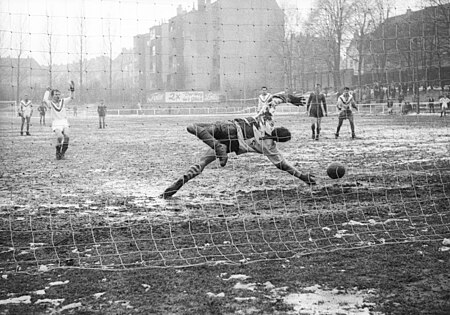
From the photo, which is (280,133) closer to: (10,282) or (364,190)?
(364,190)

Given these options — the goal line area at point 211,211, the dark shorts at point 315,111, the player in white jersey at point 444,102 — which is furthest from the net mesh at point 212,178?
the player in white jersey at point 444,102

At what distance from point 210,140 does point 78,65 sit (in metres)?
2.48

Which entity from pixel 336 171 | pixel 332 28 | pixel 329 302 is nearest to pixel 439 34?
pixel 332 28

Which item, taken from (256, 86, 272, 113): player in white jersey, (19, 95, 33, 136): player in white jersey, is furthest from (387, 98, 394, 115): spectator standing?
(19, 95, 33, 136): player in white jersey

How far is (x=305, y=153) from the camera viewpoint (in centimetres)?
1401

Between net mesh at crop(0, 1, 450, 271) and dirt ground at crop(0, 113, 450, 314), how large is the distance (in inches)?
1.5

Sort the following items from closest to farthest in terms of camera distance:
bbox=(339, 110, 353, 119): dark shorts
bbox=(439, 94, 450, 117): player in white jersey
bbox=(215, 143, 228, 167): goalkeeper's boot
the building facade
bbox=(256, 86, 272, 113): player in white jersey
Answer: bbox=(215, 143, 228, 167): goalkeeper's boot < bbox=(256, 86, 272, 113): player in white jersey < the building facade < bbox=(339, 110, 353, 119): dark shorts < bbox=(439, 94, 450, 117): player in white jersey

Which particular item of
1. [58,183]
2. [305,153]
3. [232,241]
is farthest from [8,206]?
[305,153]

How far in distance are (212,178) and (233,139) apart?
2.28m

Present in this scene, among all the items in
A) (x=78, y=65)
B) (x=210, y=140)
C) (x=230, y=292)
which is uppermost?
(x=78, y=65)

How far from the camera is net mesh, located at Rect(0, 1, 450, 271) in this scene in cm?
554

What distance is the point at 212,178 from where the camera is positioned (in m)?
10.0

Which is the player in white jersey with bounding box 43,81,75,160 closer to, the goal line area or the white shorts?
the white shorts

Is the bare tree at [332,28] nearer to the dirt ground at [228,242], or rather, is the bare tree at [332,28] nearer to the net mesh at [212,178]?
the net mesh at [212,178]
